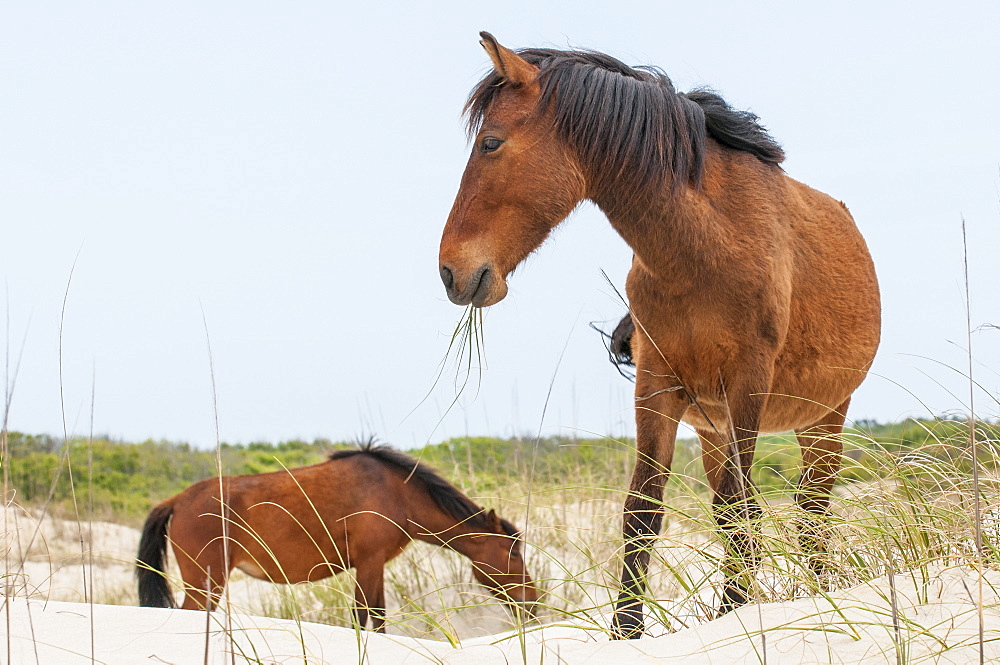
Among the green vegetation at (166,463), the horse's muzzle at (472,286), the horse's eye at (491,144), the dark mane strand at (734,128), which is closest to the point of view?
the horse's muzzle at (472,286)

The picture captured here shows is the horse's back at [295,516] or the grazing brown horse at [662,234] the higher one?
the grazing brown horse at [662,234]

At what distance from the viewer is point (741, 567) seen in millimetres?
2969

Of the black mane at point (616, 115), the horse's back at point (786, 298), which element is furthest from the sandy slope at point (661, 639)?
the black mane at point (616, 115)

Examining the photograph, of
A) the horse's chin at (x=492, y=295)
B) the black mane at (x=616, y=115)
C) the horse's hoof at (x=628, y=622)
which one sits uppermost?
the black mane at (x=616, y=115)

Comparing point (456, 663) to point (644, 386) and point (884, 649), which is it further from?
point (644, 386)

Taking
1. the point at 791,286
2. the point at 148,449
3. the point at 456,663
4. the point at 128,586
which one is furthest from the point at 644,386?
the point at 148,449

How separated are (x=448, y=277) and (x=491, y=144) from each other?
1.68 ft

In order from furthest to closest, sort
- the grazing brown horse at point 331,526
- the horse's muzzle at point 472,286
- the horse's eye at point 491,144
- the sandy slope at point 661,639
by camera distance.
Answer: the grazing brown horse at point 331,526 → the horse's eye at point 491,144 → the horse's muzzle at point 472,286 → the sandy slope at point 661,639

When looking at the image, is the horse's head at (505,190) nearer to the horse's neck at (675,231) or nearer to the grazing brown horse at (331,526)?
the horse's neck at (675,231)

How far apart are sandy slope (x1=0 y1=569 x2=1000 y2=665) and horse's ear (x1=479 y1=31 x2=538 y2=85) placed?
74.3 inches

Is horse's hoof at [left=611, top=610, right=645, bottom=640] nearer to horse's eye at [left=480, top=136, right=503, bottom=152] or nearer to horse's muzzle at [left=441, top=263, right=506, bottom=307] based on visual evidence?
horse's muzzle at [left=441, top=263, right=506, bottom=307]

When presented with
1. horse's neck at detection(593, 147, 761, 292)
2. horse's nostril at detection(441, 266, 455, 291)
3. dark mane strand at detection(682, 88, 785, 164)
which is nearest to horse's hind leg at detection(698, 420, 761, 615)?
horse's neck at detection(593, 147, 761, 292)

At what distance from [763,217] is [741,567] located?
142 cm

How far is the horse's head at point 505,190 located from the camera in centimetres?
297
